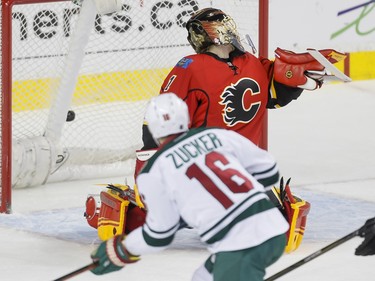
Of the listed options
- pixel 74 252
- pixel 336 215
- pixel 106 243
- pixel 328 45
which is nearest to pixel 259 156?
pixel 106 243

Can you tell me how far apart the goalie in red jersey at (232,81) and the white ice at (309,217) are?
1.21 feet

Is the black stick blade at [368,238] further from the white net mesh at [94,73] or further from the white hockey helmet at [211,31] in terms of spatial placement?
the white net mesh at [94,73]

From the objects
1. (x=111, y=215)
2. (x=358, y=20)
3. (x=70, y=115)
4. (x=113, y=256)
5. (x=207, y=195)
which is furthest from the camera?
(x=358, y=20)

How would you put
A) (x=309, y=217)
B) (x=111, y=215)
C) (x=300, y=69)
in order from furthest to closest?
(x=309, y=217)
(x=111, y=215)
(x=300, y=69)

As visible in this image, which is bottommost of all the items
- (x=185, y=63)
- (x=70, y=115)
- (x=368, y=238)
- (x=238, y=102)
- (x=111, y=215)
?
(x=70, y=115)

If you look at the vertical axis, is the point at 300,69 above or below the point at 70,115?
above

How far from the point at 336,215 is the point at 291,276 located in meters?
1.19

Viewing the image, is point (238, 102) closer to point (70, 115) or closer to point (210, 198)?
point (210, 198)

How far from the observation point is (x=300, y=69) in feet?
19.8

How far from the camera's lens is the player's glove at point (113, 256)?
4477 mm

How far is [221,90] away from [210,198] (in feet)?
5.32

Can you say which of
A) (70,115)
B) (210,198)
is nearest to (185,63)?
(210,198)

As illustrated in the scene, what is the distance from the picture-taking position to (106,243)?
14.8 feet

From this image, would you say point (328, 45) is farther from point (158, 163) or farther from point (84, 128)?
point (158, 163)
